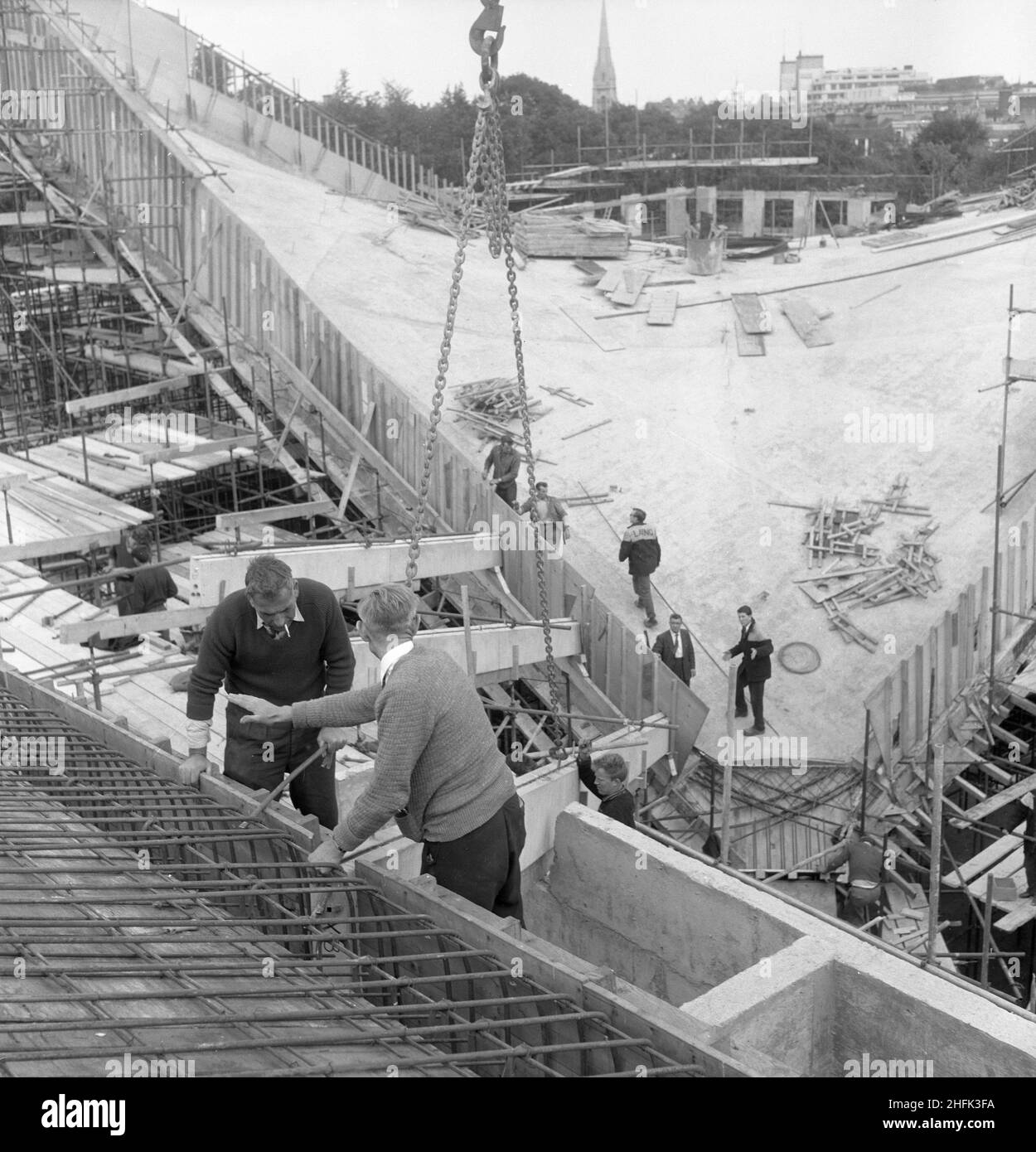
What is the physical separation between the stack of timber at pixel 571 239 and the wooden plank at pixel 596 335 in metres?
4.19

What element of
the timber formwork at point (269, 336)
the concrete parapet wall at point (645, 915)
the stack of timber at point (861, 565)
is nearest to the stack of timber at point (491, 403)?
the timber formwork at point (269, 336)

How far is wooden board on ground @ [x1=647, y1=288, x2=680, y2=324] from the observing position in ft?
76.0

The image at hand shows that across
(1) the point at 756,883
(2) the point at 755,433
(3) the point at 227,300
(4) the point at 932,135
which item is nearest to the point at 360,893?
(1) the point at 756,883

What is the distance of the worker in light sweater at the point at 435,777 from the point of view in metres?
5.30

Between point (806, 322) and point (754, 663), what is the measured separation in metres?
10.1

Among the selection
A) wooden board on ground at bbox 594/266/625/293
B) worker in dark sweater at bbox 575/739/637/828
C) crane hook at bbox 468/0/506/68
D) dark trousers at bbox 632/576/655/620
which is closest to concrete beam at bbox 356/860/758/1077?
worker in dark sweater at bbox 575/739/637/828

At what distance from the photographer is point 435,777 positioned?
555cm

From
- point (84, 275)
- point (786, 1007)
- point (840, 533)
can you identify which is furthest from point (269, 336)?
point (786, 1007)

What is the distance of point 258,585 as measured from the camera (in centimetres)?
631

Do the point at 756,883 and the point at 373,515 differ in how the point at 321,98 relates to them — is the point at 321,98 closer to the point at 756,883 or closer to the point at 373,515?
the point at 373,515

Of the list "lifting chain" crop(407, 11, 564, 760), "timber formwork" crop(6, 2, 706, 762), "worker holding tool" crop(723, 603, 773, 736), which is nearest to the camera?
"lifting chain" crop(407, 11, 564, 760)

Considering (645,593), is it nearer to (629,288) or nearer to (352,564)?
(352,564)

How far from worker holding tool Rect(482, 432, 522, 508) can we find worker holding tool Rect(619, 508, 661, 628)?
152 cm

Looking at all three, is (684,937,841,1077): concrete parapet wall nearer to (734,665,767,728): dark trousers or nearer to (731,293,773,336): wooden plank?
(734,665,767,728): dark trousers
